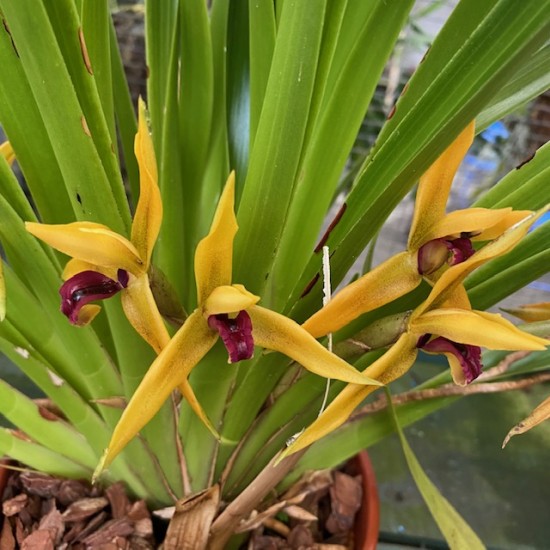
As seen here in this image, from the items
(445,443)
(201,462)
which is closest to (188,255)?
(201,462)

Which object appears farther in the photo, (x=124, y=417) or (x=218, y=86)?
(x=218, y=86)

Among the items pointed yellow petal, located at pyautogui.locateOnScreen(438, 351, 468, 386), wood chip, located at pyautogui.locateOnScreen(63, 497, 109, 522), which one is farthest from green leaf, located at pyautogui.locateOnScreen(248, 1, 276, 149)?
wood chip, located at pyautogui.locateOnScreen(63, 497, 109, 522)

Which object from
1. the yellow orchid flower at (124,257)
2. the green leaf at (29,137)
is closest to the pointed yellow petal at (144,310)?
the yellow orchid flower at (124,257)

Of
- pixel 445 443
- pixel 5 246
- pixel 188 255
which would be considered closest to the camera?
pixel 5 246

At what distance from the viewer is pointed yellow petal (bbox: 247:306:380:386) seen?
10.0 inches

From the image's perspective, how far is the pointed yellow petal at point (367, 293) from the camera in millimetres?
273

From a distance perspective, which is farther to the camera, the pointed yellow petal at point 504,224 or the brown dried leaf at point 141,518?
the brown dried leaf at point 141,518

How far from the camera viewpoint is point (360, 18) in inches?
13.4

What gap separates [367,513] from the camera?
1.59 ft

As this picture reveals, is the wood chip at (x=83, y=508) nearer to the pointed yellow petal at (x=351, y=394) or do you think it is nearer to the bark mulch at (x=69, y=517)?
the bark mulch at (x=69, y=517)

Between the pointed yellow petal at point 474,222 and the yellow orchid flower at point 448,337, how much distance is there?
0.01 metres

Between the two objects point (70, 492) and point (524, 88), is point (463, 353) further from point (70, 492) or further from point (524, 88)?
point (70, 492)

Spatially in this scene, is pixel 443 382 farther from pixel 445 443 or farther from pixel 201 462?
pixel 445 443

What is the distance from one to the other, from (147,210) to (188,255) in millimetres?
219
